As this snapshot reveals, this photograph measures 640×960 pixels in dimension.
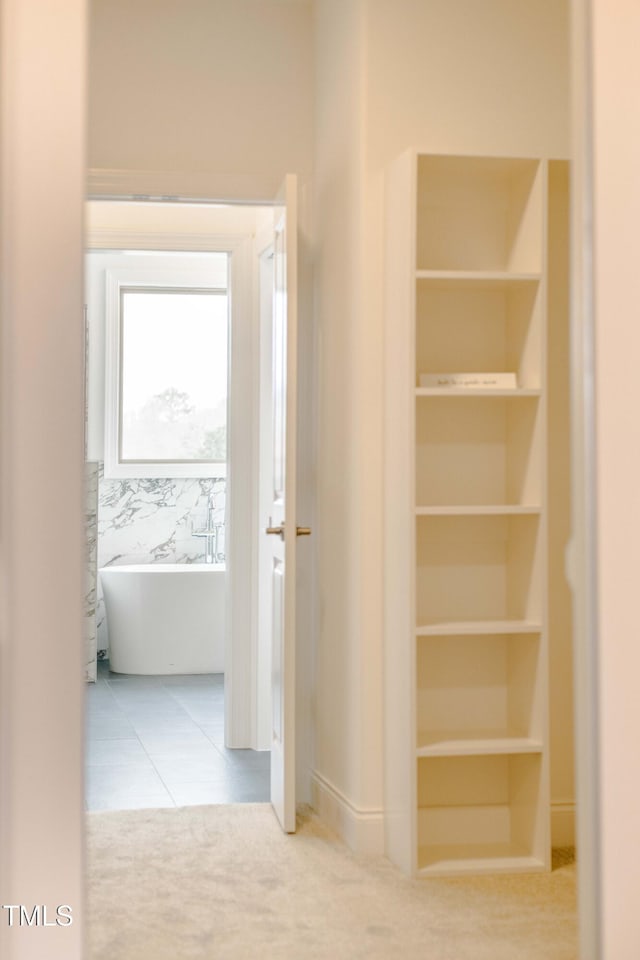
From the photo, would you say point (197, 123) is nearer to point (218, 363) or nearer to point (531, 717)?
point (531, 717)

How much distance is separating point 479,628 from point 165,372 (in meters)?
4.39

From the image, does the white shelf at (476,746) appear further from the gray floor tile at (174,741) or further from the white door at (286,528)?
the gray floor tile at (174,741)

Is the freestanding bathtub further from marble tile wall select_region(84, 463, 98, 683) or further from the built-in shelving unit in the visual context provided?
the built-in shelving unit

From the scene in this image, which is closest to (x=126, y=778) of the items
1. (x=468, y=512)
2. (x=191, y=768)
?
(x=191, y=768)

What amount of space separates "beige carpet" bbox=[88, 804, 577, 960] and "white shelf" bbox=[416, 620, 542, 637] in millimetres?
706

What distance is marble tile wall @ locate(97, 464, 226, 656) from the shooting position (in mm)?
7102

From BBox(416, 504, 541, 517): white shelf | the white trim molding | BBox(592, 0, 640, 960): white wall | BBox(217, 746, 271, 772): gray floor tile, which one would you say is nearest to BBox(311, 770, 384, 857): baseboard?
BBox(217, 746, 271, 772): gray floor tile

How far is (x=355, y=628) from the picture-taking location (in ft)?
11.3

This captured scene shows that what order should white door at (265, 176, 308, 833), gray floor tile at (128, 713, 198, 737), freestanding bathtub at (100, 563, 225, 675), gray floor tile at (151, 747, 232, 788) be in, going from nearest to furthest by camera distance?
1. white door at (265, 176, 308, 833)
2. gray floor tile at (151, 747, 232, 788)
3. gray floor tile at (128, 713, 198, 737)
4. freestanding bathtub at (100, 563, 225, 675)

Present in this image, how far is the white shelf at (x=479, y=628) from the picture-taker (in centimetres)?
319

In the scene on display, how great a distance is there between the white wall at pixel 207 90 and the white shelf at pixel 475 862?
94.3 inches

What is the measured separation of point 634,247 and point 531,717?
5.46ft

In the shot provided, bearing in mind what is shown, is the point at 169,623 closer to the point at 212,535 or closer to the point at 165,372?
the point at 212,535

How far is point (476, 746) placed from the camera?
3221 millimetres
